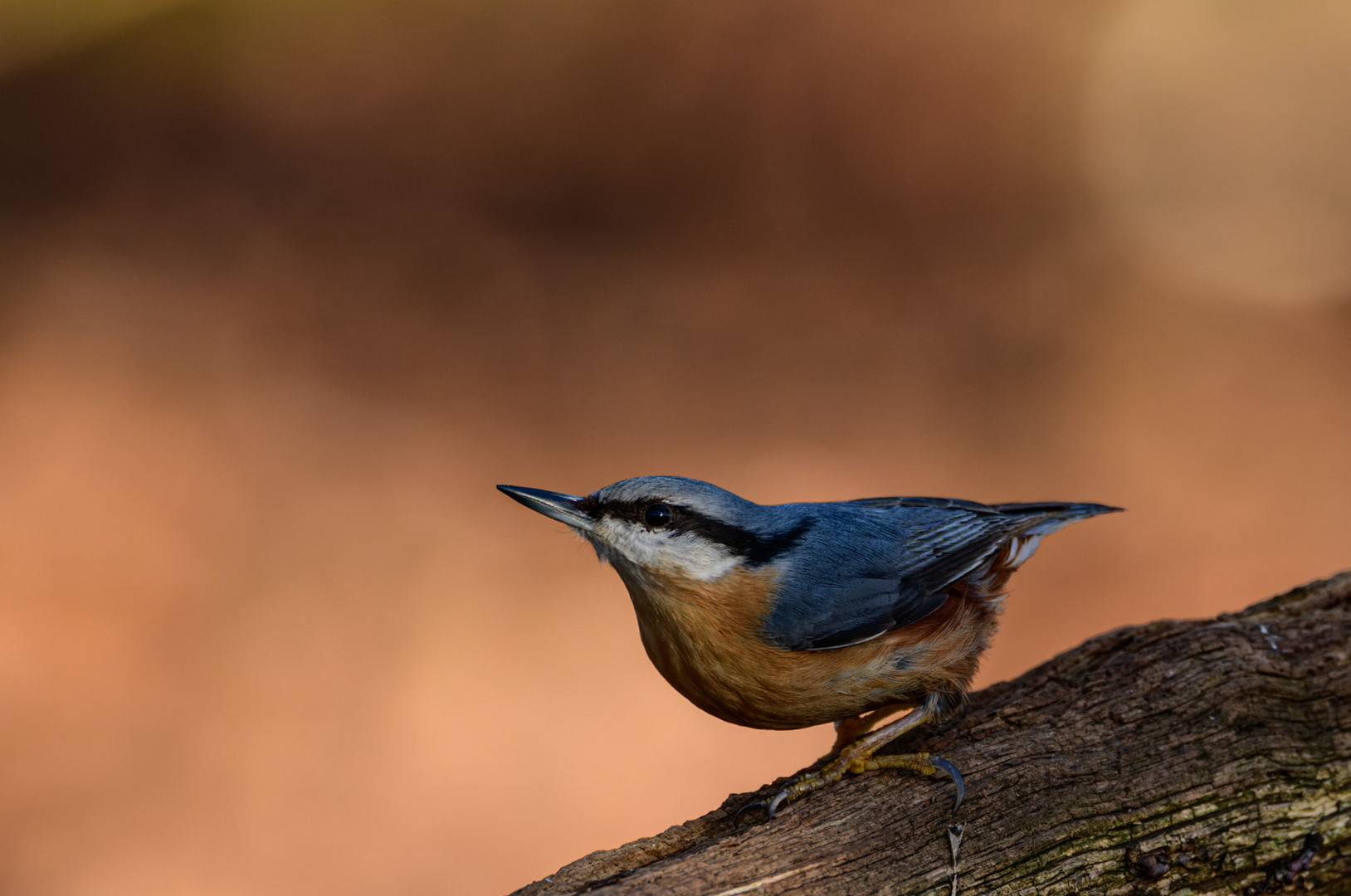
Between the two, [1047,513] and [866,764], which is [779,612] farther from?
[1047,513]

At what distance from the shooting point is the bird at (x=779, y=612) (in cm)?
262

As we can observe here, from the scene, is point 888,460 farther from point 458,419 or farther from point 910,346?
point 458,419

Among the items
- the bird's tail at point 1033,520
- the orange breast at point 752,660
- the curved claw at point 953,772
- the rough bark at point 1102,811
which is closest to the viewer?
the rough bark at point 1102,811

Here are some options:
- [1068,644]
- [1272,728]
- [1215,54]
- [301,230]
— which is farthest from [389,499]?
[1215,54]

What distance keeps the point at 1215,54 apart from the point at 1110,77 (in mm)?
641

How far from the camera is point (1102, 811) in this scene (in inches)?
96.3

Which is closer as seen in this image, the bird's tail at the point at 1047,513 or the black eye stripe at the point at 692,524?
the black eye stripe at the point at 692,524

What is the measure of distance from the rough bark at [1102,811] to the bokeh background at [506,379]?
7.53 ft

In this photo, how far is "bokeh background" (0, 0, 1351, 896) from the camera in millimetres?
4773

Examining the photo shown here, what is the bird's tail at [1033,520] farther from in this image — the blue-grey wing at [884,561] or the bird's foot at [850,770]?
the bird's foot at [850,770]

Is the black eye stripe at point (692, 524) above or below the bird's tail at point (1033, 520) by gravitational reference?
above

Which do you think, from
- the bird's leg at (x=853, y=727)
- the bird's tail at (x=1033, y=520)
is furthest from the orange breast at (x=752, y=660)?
the bird's tail at (x=1033, y=520)

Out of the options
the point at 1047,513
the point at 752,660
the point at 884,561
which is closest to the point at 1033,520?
the point at 1047,513

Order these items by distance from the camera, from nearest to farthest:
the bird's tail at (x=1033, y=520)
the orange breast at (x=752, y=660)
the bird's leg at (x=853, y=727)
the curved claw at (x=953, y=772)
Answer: the curved claw at (x=953, y=772)
the orange breast at (x=752, y=660)
the bird's leg at (x=853, y=727)
the bird's tail at (x=1033, y=520)
